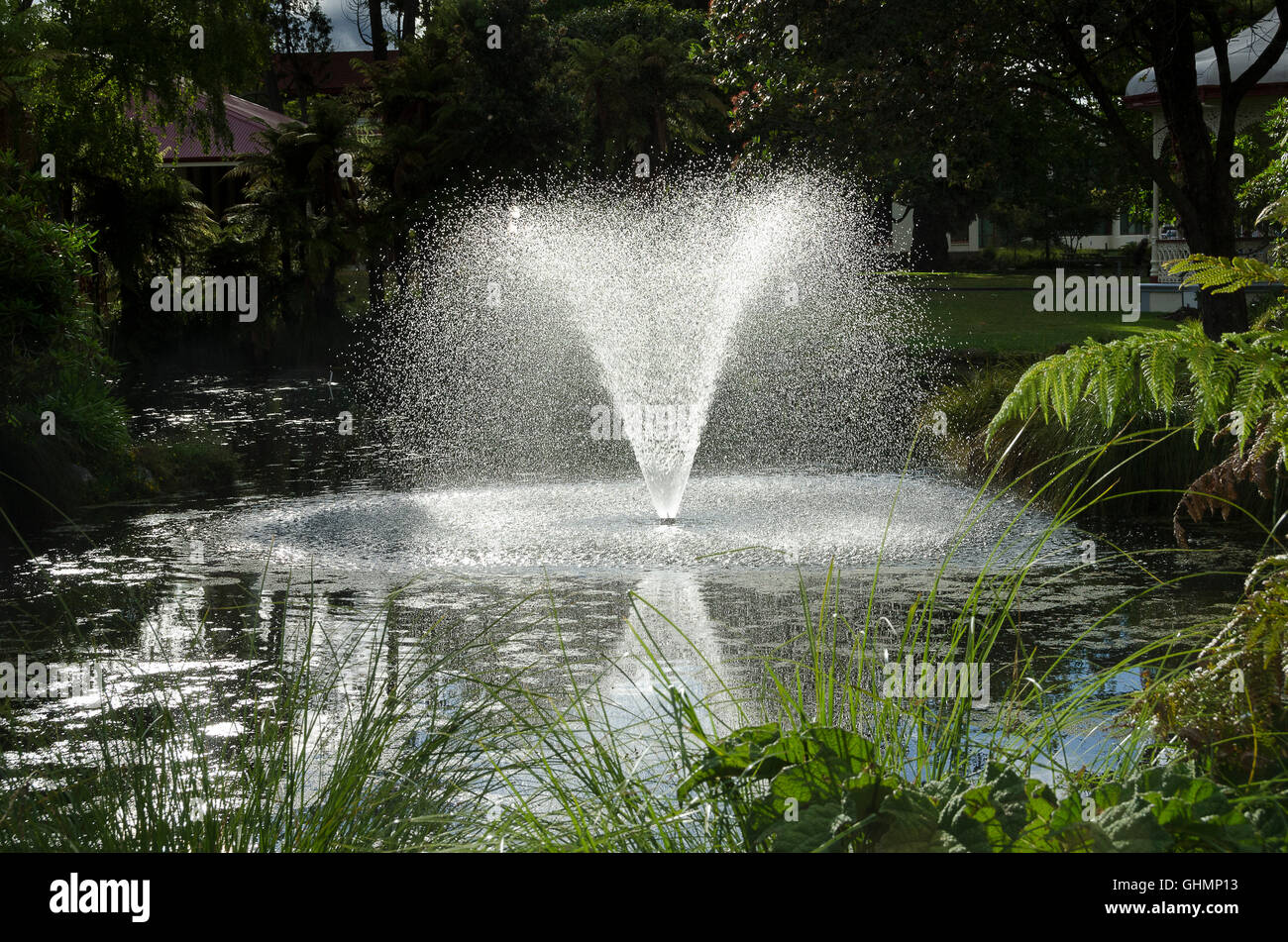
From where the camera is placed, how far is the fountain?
15.9 metres

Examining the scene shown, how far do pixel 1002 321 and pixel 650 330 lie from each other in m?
13.1

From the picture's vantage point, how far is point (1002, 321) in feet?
93.2

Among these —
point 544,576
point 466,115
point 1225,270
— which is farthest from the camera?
point 466,115

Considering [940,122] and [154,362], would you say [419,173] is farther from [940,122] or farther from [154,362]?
[940,122]

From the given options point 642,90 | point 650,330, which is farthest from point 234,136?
point 650,330

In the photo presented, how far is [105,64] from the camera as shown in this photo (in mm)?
24562

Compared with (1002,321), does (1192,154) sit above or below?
above

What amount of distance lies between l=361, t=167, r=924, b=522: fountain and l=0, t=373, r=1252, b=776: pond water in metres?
1.14
